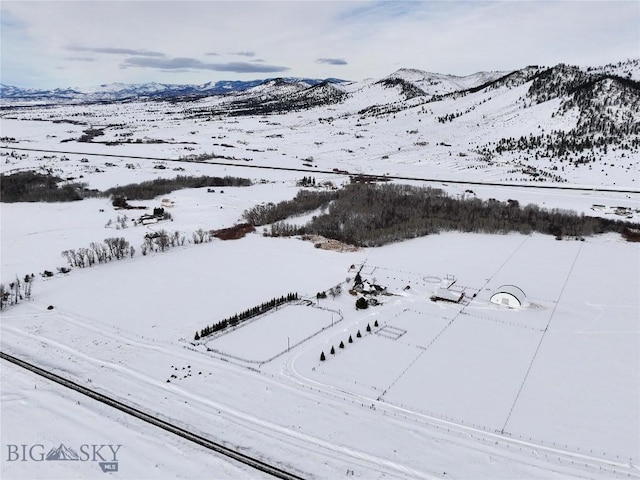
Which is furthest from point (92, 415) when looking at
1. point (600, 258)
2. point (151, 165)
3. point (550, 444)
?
point (151, 165)

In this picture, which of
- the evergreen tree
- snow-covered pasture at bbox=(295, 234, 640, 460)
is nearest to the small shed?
snow-covered pasture at bbox=(295, 234, 640, 460)

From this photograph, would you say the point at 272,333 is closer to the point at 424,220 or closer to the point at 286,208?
the point at 424,220

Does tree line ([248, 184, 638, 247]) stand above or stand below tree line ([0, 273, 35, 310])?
above

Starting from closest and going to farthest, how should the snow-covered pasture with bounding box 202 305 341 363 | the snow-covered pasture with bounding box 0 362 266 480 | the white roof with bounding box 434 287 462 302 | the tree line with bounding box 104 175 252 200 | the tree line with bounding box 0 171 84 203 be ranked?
1. the snow-covered pasture with bounding box 0 362 266 480
2. the snow-covered pasture with bounding box 202 305 341 363
3. the white roof with bounding box 434 287 462 302
4. the tree line with bounding box 0 171 84 203
5. the tree line with bounding box 104 175 252 200

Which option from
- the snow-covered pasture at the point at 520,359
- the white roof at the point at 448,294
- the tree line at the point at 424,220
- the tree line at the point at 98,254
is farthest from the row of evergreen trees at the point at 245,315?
the tree line at the point at 98,254

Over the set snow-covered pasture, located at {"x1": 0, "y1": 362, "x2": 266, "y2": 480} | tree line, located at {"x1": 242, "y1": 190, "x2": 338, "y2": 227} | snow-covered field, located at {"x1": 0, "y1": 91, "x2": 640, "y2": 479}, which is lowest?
snow-covered pasture, located at {"x1": 0, "y1": 362, "x2": 266, "y2": 480}

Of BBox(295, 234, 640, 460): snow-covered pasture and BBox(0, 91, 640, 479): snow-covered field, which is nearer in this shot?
BBox(0, 91, 640, 479): snow-covered field

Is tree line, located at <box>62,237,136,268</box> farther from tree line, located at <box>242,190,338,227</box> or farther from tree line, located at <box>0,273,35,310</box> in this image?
tree line, located at <box>242,190,338,227</box>
